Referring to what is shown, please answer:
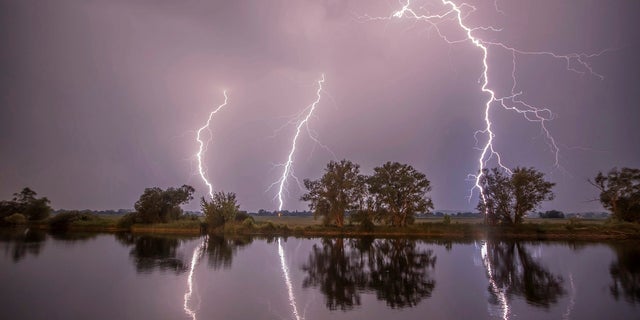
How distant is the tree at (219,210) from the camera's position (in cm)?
4341

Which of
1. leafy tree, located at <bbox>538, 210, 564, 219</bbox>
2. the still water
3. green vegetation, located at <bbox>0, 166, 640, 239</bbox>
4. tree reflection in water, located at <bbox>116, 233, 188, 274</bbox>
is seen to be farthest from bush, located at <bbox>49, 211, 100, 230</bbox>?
leafy tree, located at <bbox>538, 210, 564, 219</bbox>

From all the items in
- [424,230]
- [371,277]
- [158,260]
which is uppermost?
[424,230]

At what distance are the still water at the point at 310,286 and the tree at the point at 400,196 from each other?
2148cm

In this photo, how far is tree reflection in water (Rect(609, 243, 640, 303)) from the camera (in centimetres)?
1265

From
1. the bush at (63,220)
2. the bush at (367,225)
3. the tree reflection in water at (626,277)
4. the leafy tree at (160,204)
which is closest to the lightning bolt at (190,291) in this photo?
the tree reflection in water at (626,277)

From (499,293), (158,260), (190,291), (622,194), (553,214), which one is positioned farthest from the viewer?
(553,214)

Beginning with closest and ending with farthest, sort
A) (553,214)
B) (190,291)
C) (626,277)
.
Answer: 1. (190,291)
2. (626,277)
3. (553,214)

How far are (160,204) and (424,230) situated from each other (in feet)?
114

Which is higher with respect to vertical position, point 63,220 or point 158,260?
point 63,220

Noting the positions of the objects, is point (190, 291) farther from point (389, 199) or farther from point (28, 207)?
point (28, 207)

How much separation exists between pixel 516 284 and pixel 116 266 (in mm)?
18296

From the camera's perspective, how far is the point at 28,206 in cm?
5216

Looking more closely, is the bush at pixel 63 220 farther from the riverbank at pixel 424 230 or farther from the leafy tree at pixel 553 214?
the leafy tree at pixel 553 214

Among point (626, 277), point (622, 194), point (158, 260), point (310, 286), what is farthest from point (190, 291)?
point (622, 194)
